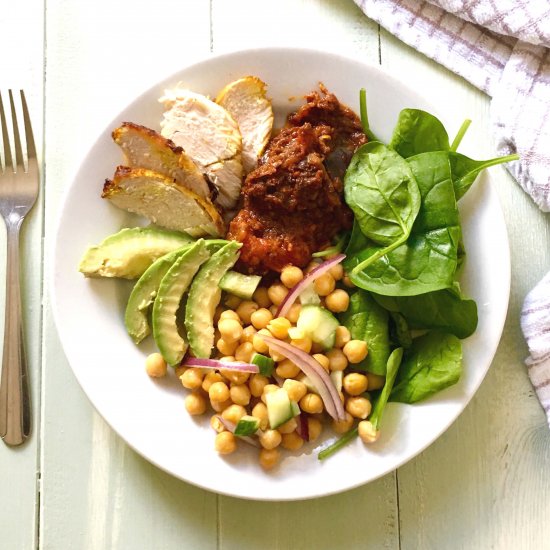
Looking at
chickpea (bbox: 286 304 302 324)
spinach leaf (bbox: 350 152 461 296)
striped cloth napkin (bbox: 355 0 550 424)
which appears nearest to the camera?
spinach leaf (bbox: 350 152 461 296)

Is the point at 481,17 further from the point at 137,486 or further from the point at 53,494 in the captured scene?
the point at 53,494

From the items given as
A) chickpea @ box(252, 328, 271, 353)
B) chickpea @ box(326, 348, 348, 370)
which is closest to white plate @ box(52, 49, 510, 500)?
chickpea @ box(326, 348, 348, 370)

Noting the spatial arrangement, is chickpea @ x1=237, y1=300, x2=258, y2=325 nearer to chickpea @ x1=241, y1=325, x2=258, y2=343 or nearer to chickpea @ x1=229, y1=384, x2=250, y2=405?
chickpea @ x1=241, y1=325, x2=258, y2=343

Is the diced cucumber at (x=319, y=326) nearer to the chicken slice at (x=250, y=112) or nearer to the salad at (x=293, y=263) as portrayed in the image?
the salad at (x=293, y=263)

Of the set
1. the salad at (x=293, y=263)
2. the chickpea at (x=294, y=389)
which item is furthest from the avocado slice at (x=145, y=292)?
the chickpea at (x=294, y=389)

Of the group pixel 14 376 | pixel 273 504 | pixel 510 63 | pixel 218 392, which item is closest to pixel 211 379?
pixel 218 392
